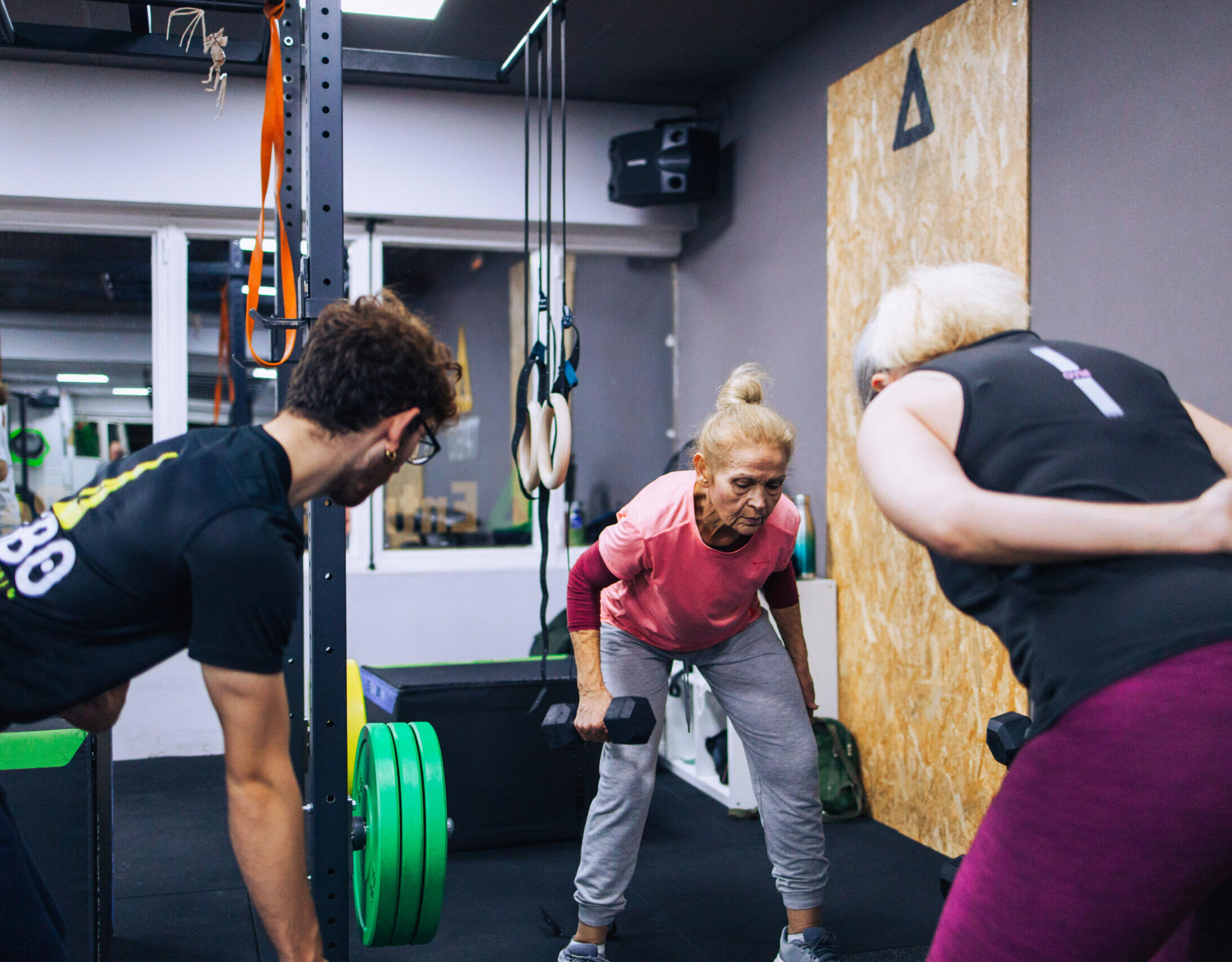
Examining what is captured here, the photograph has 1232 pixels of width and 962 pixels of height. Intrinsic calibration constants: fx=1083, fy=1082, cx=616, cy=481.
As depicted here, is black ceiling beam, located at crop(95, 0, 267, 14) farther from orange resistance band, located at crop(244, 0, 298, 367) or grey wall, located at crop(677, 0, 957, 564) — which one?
grey wall, located at crop(677, 0, 957, 564)

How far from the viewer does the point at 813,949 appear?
2238mm

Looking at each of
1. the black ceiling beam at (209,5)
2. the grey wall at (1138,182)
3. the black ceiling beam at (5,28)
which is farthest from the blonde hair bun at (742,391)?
the black ceiling beam at (5,28)

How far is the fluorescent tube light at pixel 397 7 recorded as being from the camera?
12.0ft

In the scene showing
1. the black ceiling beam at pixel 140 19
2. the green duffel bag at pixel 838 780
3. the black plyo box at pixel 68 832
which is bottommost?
the green duffel bag at pixel 838 780

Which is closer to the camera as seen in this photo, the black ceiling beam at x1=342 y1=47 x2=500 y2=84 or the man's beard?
the man's beard

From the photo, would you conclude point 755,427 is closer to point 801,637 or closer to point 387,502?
point 801,637

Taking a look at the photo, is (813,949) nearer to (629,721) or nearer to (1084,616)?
(629,721)

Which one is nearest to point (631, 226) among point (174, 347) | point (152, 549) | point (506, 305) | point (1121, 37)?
point (506, 305)

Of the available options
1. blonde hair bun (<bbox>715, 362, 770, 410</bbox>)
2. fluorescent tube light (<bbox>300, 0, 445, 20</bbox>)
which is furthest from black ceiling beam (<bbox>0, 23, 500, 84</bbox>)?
blonde hair bun (<bbox>715, 362, 770, 410</bbox>)

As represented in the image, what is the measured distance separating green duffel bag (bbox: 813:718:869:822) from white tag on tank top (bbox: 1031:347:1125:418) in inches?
102

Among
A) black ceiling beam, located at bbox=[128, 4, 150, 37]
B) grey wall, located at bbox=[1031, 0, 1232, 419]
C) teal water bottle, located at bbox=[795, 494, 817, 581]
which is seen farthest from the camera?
teal water bottle, located at bbox=[795, 494, 817, 581]

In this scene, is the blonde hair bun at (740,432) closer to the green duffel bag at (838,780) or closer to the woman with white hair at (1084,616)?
the woman with white hair at (1084,616)

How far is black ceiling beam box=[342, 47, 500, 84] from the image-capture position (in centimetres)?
304

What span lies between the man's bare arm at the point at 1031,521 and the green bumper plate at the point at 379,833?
3.90 ft
